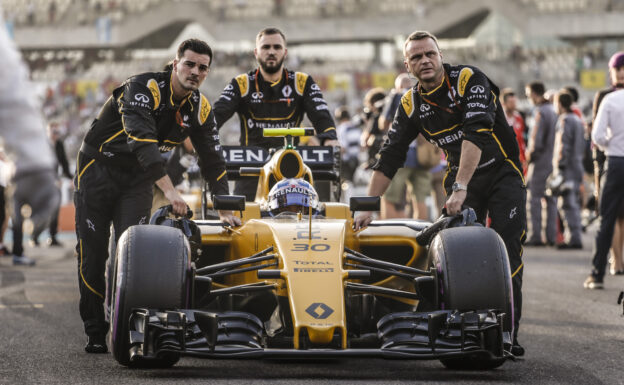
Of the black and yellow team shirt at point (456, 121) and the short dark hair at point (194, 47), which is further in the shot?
the short dark hair at point (194, 47)

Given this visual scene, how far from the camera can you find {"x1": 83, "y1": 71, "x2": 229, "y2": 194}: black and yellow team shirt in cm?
542

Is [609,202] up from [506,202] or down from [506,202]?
down

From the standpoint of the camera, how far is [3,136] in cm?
132

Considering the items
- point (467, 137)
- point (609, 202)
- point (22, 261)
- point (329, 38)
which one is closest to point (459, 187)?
point (467, 137)

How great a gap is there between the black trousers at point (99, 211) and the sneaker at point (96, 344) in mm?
249

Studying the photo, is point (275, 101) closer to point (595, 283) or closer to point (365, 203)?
point (365, 203)

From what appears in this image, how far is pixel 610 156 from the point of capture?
8.61 m

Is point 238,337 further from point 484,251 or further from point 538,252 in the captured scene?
point 538,252

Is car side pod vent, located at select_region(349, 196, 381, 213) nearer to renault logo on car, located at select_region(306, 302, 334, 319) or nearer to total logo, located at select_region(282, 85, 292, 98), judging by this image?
renault logo on car, located at select_region(306, 302, 334, 319)

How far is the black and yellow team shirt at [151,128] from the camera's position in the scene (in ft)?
17.8

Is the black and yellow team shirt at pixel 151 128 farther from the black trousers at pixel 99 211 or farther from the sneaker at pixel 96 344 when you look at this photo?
the sneaker at pixel 96 344

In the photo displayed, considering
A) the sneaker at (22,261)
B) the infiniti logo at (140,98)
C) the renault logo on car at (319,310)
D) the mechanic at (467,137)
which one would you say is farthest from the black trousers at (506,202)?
the sneaker at (22,261)

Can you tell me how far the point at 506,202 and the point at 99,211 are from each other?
86.7 inches

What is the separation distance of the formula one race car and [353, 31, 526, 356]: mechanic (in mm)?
518
